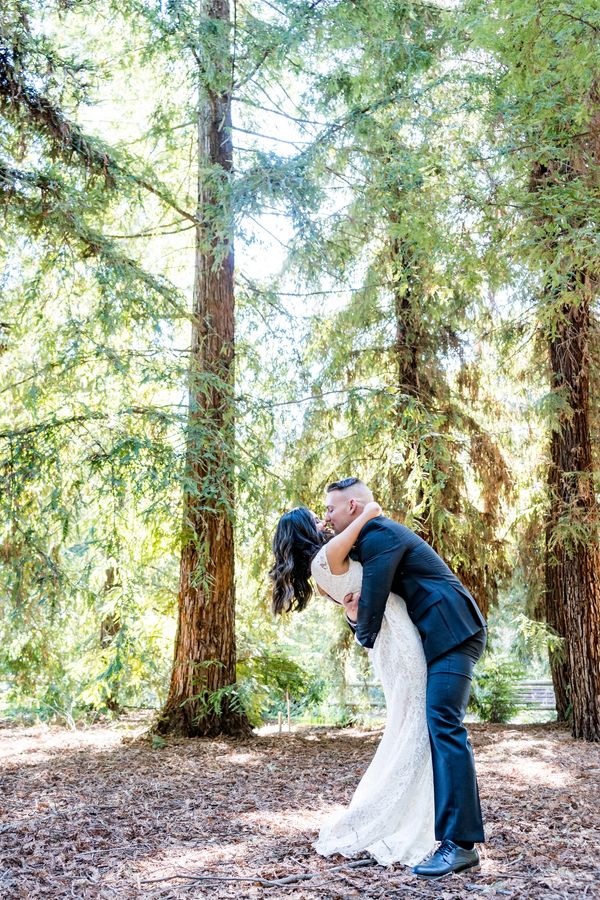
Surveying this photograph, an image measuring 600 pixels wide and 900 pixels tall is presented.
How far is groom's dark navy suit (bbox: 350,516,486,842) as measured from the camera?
319 cm

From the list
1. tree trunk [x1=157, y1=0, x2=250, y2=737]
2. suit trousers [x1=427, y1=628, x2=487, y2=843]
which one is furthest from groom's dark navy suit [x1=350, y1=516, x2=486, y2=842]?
tree trunk [x1=157, y1=0, x2=250, y2=737]

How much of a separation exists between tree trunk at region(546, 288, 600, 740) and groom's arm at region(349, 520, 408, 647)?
4.52m

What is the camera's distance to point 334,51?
7.57 m

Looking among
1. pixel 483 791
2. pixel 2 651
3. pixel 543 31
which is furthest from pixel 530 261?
pixel 2 651

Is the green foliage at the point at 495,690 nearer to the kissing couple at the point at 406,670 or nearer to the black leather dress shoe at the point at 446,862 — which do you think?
the kissing couple at the point at 406,670

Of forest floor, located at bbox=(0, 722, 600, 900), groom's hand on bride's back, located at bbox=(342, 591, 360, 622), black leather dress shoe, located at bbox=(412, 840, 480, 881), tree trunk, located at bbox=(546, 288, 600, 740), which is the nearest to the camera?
black leather dress shoe, located at bbox=(412, 840, 480, 881)

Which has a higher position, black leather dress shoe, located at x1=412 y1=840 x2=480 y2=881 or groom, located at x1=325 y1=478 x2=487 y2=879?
groom, located at x1=325 y1=478 x2=487 y2=879

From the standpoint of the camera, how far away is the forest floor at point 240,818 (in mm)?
3248

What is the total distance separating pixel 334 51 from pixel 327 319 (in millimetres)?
2560

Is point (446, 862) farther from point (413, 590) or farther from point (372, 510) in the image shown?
point (372, 510)

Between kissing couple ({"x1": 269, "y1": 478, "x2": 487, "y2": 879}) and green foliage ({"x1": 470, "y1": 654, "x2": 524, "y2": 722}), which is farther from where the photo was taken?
green foliage ({"x1": 470, "y1": 654, "x2": 524, "y2": 722})

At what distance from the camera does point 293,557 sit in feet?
12.1

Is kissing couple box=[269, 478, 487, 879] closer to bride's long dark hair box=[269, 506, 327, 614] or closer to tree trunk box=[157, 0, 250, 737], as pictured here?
bride's long dark hair box=[269, 506, 327, 614]

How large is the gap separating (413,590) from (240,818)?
6.55ft
